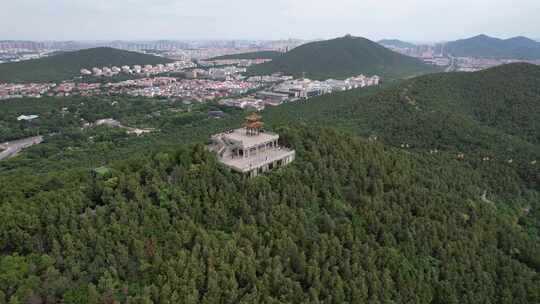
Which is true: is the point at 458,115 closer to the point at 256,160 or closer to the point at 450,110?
the point at 450,110

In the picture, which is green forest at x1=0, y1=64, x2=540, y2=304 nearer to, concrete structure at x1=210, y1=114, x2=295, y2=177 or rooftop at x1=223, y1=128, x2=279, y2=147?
concrete structure at x1=210, y1=114, x2=295, y2=177

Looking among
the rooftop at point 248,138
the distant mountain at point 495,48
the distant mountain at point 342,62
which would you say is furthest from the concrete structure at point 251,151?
the distant mountain at point 495,48

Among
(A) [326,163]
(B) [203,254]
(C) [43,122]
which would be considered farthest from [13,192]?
(C) [43,122]

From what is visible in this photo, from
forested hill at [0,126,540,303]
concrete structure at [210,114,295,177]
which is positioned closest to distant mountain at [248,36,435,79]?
concrete structure at [210,114,295,177]

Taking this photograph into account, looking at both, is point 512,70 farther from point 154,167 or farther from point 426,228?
point 154,167

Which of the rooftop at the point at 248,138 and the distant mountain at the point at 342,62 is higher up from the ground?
the distant mountain at the point at 342,62

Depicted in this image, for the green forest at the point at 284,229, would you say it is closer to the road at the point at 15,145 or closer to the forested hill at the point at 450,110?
the forested hill at the point at 450,110
